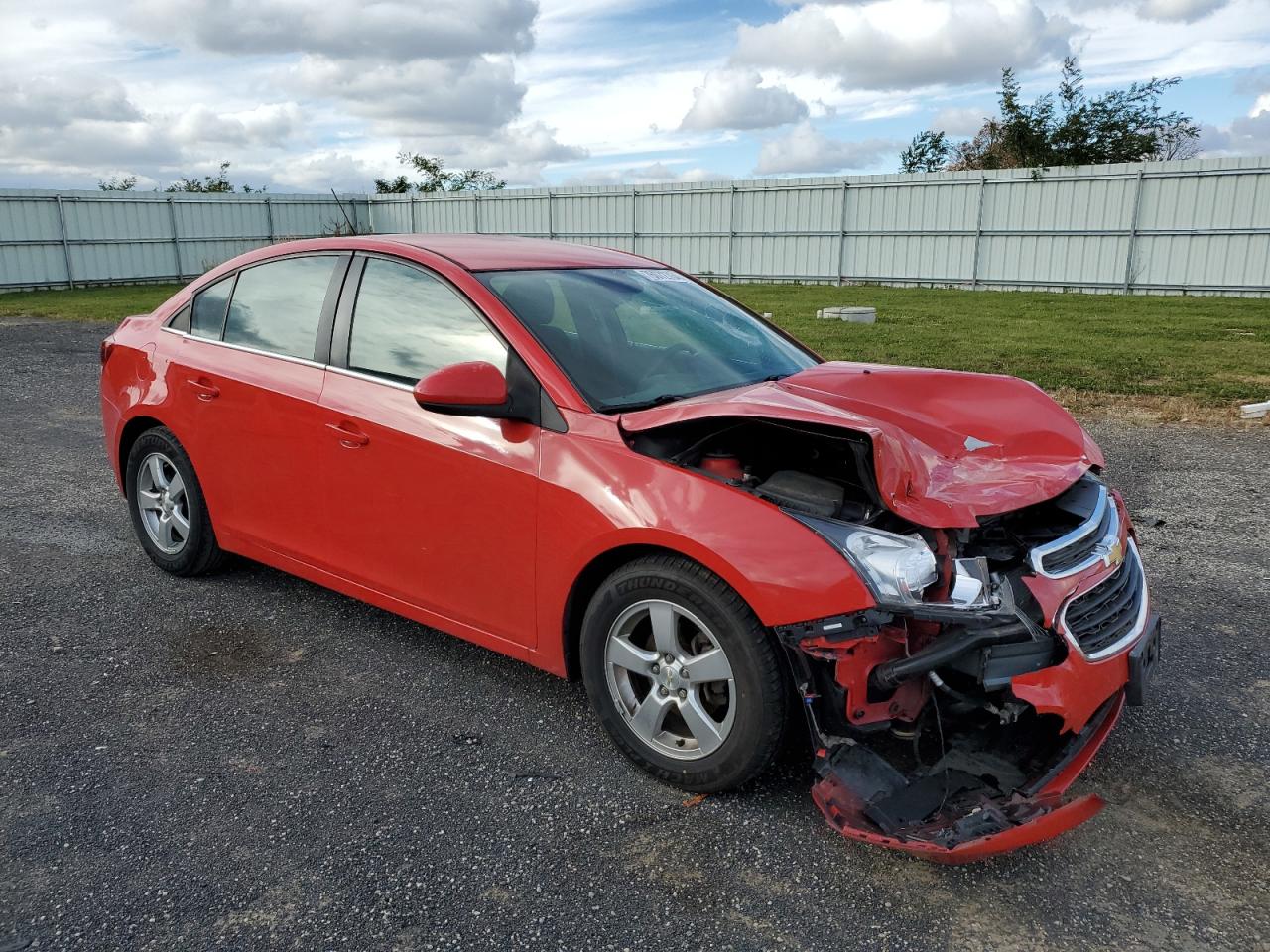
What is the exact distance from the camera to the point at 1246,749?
3254 millimetres

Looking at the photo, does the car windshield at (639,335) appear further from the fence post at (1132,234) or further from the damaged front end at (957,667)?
the fence post at (1132,234)

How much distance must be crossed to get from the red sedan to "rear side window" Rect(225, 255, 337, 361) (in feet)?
0.06

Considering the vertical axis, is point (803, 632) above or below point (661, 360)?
below

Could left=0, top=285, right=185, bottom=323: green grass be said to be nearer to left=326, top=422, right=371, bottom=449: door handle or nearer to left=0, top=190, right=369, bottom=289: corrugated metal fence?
left=0, top=190, right=369, bottom=289: corrugated metal fence

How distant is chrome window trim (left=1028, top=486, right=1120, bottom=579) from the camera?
2771 mm

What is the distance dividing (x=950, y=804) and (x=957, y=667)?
358 millimetres

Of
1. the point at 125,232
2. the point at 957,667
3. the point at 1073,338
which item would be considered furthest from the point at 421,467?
the point at 125,232

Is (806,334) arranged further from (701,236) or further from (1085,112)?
(1085,112)

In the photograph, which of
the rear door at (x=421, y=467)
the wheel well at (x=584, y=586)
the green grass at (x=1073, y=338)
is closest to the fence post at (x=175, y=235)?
the green grass at (x=1073, y=338)

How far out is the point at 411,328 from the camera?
12.2ft

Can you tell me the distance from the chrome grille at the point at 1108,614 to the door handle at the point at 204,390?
353cm

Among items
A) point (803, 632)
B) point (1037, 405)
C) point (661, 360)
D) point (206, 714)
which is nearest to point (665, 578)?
point (803, 632)

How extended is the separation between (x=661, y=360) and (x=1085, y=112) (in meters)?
31.9

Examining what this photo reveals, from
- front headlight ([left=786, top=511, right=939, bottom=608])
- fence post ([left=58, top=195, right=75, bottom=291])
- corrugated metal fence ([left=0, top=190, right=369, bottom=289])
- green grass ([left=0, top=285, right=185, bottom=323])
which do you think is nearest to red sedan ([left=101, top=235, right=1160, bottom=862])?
front headlight ([left=786, top=511, right=939, bottom=608])
